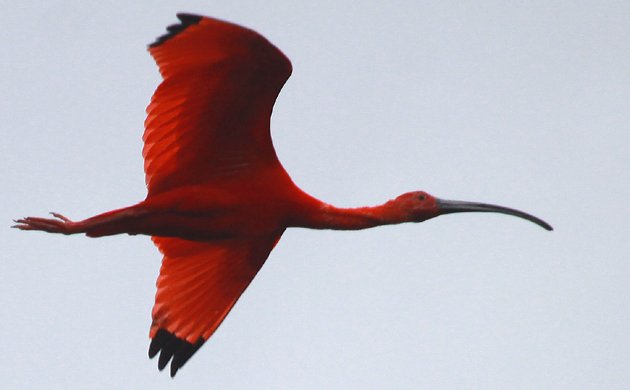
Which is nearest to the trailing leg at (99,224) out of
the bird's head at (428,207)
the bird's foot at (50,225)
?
the bird's foot at (50,225)

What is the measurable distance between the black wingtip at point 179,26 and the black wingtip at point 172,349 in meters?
4.49

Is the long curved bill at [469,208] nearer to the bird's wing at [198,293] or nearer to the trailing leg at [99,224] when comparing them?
the bird's wing at [198,293]

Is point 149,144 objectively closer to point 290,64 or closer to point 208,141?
point 208,141

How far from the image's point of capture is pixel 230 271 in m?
24.1

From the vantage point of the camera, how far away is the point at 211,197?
2323 centimetres

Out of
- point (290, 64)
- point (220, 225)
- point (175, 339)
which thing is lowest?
point (175, 339)

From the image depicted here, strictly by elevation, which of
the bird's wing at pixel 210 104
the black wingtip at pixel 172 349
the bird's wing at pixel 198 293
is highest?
the bird's wing at pixel 210 104

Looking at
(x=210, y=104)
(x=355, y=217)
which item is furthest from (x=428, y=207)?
(x=210, y=104)

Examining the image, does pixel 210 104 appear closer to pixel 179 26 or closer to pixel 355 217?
pixel 179 26

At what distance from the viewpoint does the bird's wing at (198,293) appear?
2395 cm

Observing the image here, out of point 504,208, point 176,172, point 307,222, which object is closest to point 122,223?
point 176,172

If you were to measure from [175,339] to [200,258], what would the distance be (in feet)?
4.03

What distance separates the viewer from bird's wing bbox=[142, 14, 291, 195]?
22.0 m

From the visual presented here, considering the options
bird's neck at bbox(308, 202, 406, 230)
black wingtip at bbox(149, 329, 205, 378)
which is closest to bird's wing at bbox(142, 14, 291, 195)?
bird's neck at bbox(308, 202, 406, 230)
